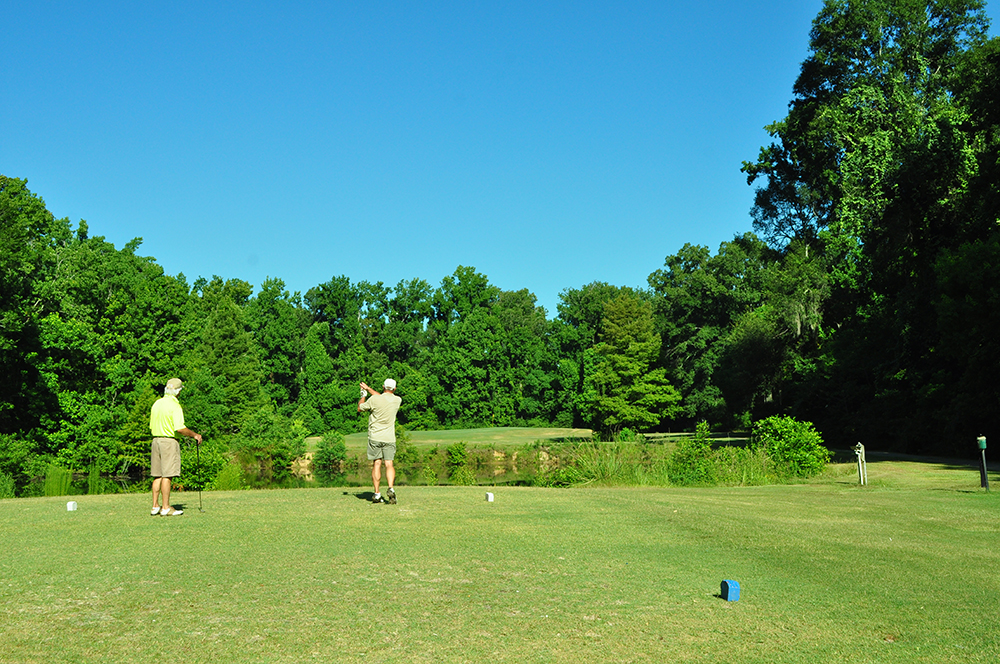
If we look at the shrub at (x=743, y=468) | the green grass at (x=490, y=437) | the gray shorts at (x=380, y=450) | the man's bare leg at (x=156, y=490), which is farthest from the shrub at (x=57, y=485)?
the green grass at (x=490, y=437)

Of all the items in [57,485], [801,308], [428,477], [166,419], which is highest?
[801,308]

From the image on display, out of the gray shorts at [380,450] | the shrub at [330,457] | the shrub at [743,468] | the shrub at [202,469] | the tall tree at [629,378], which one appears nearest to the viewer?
the gray shorts at [380,450]

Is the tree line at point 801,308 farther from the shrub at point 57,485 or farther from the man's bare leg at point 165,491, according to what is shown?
the man's bare leg at point 165,491

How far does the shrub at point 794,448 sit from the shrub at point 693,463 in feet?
4.97

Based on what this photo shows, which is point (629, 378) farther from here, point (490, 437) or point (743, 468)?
point (743, 468)

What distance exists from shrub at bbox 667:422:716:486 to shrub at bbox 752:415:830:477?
1.51 metres

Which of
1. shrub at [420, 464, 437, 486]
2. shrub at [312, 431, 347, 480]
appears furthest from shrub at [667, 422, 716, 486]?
shrub at [312, 431, 347, 480]

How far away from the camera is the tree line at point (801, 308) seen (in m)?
30.6

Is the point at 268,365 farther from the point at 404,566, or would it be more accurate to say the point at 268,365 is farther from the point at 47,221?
the point at 404,566

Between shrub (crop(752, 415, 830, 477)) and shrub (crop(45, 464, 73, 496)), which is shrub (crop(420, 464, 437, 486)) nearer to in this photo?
shrub (crop(45, 464, 73, 496))

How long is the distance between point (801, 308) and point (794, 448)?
25.2 m

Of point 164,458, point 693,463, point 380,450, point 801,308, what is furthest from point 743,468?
point 801,308

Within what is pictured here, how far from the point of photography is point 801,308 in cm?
4441

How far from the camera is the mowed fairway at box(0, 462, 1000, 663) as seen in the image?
5.25 m
